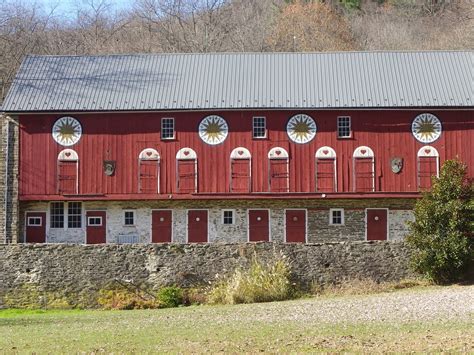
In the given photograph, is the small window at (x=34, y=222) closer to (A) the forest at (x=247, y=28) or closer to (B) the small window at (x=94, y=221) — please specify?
(B) the small window at (x=94, y=221)

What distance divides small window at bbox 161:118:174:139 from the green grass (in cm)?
1533

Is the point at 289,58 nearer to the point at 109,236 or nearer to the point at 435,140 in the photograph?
the point at 435,140

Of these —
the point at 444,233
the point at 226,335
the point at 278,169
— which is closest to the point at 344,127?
the point at 278,169

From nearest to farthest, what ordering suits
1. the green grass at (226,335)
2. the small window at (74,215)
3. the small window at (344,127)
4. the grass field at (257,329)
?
the green grass at (226,335)
the grass field at (257,329)
the small window at (344,127)
the small window at (74,215)

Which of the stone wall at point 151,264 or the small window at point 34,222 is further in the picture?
the small window at point 34,222

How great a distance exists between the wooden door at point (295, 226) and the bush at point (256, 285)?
6.75 meters

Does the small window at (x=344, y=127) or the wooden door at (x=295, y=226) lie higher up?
the small window at (x=344, y=127)

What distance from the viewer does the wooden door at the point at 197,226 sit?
39.8 m

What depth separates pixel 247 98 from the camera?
40719 millimetres

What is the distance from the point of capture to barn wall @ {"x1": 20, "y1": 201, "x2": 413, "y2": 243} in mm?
39688

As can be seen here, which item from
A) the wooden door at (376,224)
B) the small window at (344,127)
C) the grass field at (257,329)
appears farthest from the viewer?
the small window at (344,127)

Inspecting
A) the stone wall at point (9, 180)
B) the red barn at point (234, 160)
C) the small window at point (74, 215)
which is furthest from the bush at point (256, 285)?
the stone wall at point (9, 180)

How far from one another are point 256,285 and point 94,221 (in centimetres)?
1148

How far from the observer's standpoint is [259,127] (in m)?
40.5
